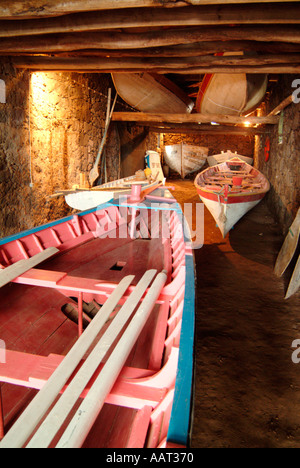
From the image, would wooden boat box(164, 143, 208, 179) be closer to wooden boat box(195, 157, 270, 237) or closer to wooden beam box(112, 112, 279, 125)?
wooden boat box(195, 157, 270, 237)

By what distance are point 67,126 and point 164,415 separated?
20.9 ft

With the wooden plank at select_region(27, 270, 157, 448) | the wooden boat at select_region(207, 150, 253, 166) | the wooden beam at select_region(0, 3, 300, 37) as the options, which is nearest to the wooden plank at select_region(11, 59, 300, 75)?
the wooden beam at select_region(0, 3, 300, 37)

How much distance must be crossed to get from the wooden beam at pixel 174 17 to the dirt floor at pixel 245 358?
341cm

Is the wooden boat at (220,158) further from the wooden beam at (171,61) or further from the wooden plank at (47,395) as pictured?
the wooden plank at (47,395)

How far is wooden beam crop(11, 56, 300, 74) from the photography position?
464cm

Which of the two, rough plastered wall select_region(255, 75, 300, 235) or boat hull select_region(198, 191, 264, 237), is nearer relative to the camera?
boat hull select_region(198, 191, 264, 237)

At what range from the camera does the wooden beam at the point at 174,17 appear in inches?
123

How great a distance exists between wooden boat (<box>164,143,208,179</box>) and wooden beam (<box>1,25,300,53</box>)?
11.5 meters

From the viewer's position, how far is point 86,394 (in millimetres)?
1231

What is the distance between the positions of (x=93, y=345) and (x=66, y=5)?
3.24 meters

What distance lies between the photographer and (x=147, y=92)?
8.81m

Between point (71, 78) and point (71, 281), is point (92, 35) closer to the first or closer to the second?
point (71, 78)

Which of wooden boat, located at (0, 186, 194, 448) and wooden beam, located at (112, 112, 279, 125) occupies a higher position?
wooden beam, located at (112, 112, 279, 125)
